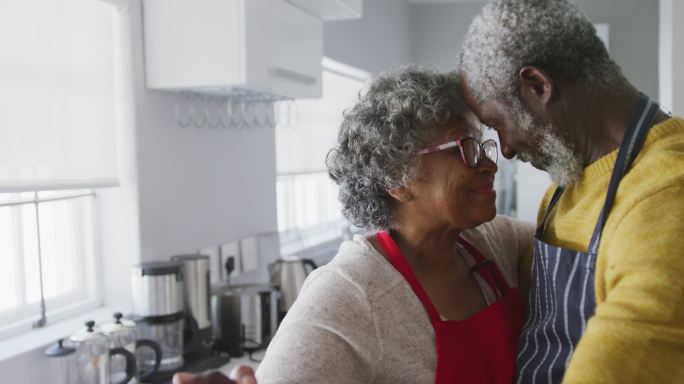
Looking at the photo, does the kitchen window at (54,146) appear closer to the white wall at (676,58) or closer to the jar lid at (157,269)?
the jar lid at (157,269)

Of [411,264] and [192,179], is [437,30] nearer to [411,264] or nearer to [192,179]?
[192,179]

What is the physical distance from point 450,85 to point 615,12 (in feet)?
14.5

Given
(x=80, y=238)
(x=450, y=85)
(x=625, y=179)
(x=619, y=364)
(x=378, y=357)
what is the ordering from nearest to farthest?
(x=619, y=364), (x=625, y=179), (x=378, y=357), (x=450, y=85), (x=80, y=238)

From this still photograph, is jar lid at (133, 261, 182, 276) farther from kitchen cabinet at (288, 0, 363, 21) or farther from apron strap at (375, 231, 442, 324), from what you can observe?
kitchen cabinet at (288, 0, 363, 21)

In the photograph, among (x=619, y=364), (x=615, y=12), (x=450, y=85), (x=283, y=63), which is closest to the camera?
(x=619, y=364)

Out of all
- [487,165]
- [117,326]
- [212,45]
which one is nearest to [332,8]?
[212,45]

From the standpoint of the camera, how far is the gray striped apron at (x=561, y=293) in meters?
0.98

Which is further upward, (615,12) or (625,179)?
(615,12)

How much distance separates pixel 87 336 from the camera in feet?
5.69

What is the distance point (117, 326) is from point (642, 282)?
57.0 inches

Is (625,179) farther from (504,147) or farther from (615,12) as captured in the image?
(615,12)

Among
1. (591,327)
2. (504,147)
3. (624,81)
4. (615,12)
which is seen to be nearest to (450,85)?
(504,147)

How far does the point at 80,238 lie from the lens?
222 cm

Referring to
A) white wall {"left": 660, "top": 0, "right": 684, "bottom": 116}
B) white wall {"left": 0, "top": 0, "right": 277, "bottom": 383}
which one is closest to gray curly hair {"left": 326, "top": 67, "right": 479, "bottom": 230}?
white wall {"left": 0, "top": 0, "right": 277, "bottom": 383}
